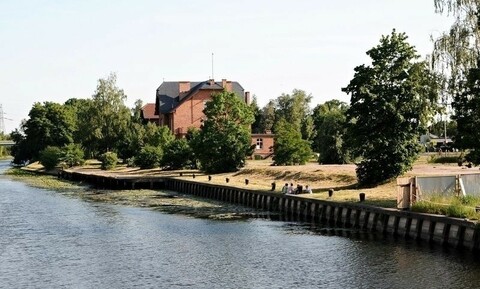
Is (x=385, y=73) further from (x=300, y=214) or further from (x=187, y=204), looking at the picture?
(x=187, y=204)

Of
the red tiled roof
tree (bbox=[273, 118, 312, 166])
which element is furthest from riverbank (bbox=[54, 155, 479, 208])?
the red tiled roof

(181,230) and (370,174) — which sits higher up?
(370,174)

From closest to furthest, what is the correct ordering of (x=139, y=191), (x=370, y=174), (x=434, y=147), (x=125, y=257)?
(x=125, y=257) → (x=370, y=174) → (x=139, y=191) → (x=434, y=147)

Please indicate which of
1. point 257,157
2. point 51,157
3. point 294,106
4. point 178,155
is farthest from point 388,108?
point 294,106

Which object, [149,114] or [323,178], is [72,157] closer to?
[149,114]

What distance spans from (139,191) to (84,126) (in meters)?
42.9

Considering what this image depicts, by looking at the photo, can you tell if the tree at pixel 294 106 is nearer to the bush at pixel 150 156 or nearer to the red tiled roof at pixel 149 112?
the red tiled roof at pixel 149 112

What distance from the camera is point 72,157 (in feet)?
396

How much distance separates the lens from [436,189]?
38.4m

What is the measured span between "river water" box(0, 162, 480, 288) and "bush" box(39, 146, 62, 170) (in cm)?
7662

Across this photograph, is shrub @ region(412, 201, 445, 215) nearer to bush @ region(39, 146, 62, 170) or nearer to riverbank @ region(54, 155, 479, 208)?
riverbank @ region(54, 155, 479, 208)

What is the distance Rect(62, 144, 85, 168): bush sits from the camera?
120819 mm

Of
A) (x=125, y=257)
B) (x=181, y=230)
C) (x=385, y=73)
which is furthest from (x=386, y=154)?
(x=125, y=257)

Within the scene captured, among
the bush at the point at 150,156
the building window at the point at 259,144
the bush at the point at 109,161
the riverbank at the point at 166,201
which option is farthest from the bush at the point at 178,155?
the building window at the point at 259,144
